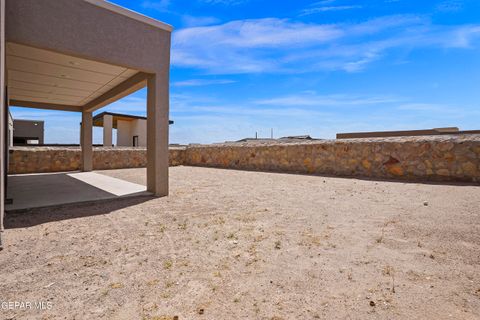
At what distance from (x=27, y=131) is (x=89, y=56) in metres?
27.3

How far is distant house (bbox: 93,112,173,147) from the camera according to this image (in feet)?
62.5

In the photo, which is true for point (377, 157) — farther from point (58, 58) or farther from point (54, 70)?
point (54, 70)

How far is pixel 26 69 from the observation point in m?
6.59

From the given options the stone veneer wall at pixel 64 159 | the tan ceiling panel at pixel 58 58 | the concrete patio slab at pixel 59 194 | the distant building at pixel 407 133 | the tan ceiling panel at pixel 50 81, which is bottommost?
the concrete patio slab at pixel 59 194

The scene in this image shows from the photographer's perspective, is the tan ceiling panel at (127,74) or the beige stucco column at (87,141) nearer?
the tan ceiling panel at (127,74)

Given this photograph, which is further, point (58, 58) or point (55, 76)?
point (55, 76)

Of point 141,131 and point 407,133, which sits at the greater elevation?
point 141,131

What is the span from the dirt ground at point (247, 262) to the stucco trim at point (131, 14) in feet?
13.7

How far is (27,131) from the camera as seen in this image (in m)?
25.5

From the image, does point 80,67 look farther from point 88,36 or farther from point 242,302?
point 242,302

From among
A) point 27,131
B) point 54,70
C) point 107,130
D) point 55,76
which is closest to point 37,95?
point 55,76

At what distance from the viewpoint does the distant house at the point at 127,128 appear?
19047 mm

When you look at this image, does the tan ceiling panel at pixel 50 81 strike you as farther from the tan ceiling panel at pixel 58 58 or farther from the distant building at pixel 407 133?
the distant building at pixel 407 133

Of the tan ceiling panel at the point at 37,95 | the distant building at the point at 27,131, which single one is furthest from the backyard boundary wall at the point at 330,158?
the distant building at the point at 27,131
